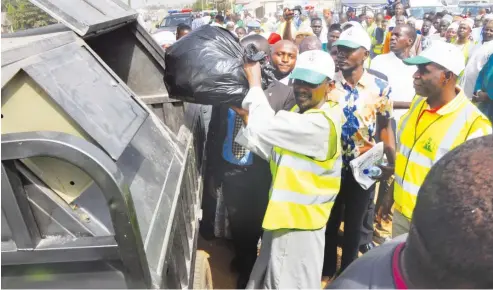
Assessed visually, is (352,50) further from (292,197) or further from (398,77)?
(292,197)

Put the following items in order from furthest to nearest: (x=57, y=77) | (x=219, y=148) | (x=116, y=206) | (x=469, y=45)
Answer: (x=469, y=45) < (x=219, y=148) < (x=57, y=77) < (x=116, y=206)

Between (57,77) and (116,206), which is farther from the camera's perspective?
(57,77)

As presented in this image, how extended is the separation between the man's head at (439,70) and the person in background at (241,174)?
0.82 metres

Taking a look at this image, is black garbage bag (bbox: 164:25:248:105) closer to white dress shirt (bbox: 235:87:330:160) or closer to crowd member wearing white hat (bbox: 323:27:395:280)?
white dress shirt (bbox: 235:87:330:160)

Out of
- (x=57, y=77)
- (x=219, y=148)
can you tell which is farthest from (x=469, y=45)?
(x=57, y=77)

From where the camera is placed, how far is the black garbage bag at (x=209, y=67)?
207cm

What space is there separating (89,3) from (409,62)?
5.97 ft

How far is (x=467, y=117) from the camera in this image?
2049 millimetres

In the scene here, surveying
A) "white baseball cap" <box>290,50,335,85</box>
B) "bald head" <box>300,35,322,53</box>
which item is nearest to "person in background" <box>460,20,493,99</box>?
"bald head" <box>300,35,322,53</box>

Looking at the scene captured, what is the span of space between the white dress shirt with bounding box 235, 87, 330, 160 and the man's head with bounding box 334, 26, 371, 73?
1.18 metres

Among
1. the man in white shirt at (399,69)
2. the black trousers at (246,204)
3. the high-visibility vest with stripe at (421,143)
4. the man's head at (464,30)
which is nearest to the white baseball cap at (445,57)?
the high-visibility vest with stripe at (421,143)

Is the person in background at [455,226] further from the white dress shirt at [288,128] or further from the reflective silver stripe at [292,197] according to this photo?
the reflective silver stripe at [292,197]

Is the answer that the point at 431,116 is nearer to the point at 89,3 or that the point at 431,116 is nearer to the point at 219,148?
the point at 219,148

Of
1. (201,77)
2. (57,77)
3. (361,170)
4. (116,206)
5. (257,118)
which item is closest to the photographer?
(116,206)
